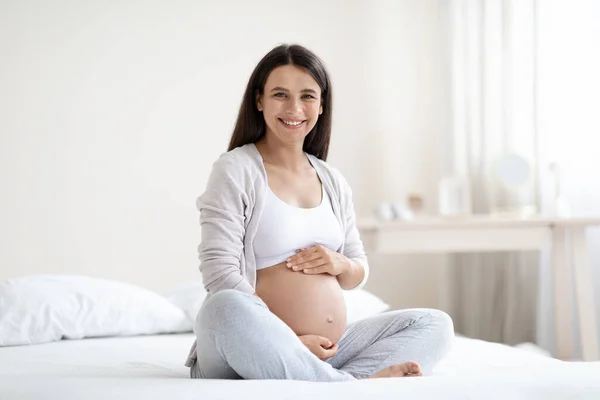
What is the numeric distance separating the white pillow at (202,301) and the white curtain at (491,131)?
1.01 m

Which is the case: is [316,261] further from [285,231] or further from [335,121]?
[335,121]

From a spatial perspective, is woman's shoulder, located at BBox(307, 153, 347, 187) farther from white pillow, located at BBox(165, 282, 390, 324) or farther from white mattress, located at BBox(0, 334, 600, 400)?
white pillow, located at BBox(165, 282, 390, 324)

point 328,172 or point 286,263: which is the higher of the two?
point 328,172

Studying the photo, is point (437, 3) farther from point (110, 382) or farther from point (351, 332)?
point (110, 382)

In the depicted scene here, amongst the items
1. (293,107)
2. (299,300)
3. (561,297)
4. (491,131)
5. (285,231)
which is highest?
(293,107)

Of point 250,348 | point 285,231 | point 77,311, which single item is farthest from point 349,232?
point 77,311

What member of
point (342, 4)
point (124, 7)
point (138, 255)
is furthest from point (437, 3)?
point (138, 255)

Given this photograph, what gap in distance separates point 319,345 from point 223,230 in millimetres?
276

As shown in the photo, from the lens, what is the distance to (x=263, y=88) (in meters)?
1.73

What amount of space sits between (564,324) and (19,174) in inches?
79.9

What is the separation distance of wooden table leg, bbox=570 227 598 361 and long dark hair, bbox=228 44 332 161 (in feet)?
5.12

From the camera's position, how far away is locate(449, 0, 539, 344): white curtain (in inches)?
137


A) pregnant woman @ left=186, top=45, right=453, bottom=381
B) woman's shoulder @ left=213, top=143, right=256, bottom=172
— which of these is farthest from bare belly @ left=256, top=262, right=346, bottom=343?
woman's shoulder @ left=213, top=143, right=256, bottom=172

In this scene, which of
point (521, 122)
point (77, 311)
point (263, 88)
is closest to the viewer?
point (263, 88)
